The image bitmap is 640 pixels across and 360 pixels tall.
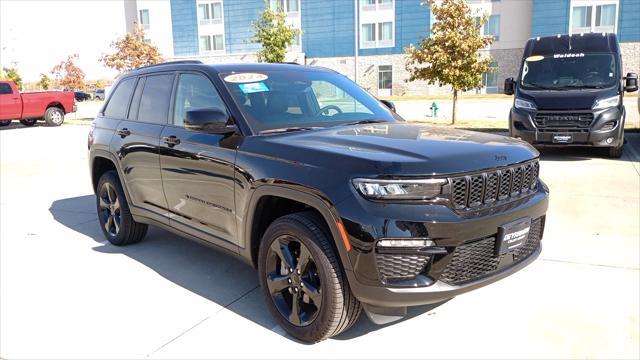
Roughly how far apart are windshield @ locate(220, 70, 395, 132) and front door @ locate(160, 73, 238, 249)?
0.22 m

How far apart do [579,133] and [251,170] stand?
8482 millimetres

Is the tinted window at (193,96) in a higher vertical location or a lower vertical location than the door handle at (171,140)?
higher

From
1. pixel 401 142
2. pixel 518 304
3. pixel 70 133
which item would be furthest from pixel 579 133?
pixel 70 133

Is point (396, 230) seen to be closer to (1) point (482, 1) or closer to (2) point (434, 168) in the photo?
(2) point (434, 168)

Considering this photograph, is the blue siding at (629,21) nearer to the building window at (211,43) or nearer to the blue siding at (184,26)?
the building window at (211,43)

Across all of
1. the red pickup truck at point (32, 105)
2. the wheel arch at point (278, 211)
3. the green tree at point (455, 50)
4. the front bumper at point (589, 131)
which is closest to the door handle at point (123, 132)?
the wheel arch at point (278, 211)

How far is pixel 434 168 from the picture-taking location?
291cm

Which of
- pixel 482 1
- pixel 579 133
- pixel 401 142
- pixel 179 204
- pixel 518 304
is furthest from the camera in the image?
pixel 482 1

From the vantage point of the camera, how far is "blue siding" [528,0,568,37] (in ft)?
144

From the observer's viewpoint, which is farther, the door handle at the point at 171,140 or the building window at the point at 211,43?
the building window at the point at 211,43

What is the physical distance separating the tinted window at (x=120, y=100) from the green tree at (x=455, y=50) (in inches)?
572

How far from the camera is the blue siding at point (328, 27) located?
49812 mm

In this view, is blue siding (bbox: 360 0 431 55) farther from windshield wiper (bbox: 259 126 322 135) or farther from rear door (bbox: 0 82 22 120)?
windshield wiper (bbox: 259 126 322 135)

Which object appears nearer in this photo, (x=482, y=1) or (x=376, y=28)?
(x=482, y=1)
